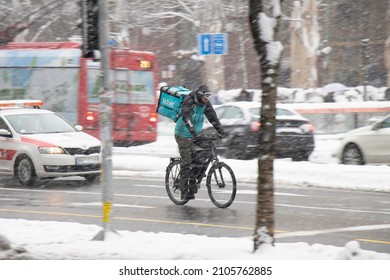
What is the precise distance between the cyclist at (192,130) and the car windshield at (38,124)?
5.20m

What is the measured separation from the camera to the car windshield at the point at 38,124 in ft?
56.2

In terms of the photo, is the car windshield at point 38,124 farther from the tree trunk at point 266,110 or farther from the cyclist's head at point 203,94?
the tree trunk at point 266,110

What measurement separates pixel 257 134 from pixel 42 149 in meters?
5.86

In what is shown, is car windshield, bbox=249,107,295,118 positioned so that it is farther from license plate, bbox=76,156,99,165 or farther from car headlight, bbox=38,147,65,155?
car headlight, bbox=38,147,65,155

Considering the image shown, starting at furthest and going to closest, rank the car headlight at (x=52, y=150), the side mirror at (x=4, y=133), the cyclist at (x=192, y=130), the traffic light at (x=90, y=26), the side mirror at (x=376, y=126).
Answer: the side mirror at (x=376, y=126) → the side mirror at (x=4, y=133) → the car headlight at (x=52, y=150) → the cyclist at (x=192, y=130) → the traffic light at (x=90, y=26)

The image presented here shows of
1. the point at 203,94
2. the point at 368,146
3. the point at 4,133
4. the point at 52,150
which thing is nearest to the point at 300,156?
the point at 368,146

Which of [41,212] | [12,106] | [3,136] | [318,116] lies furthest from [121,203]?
[318,116]

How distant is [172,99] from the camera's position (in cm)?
1291

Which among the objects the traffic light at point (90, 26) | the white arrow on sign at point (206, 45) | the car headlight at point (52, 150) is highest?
the white arrow on sign at point (206, 45)

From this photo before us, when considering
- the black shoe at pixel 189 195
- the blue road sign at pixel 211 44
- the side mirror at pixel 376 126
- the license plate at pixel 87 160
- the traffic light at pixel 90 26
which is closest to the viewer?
the traffic light at pixel 90 26

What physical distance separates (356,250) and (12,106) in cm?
1262

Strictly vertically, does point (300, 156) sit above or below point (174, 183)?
below

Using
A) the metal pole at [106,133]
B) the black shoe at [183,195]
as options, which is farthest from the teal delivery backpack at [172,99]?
the metal pole at [106,133]

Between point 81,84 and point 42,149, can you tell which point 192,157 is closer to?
point 42,149
